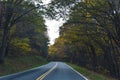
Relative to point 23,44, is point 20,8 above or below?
above

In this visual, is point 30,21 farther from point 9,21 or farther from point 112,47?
point 112,47

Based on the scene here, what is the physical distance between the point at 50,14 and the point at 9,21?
16.4ft

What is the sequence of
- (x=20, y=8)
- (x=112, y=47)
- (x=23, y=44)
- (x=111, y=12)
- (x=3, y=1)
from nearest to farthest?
(x=111, y=12), (x=3, y=1), (x=20, y=8), (x=112, y=47), (x=23, y=44)

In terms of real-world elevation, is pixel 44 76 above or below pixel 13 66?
below

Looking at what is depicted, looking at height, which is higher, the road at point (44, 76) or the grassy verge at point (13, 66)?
the grassy verge at point (13, 66)

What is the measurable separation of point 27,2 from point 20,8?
1.08 metres

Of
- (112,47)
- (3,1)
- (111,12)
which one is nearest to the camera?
(111,12)

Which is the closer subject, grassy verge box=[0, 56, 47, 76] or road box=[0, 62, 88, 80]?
road box=[0, 62, 88, 80]

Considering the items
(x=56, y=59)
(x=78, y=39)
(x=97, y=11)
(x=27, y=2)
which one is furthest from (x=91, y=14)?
(x=56, y=59)

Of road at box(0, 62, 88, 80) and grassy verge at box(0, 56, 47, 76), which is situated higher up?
grassy verge at box(0, 56, 47, 76)

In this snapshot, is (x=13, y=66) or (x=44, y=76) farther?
(x=13, y=66)

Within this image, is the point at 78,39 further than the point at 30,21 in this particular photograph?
Yes

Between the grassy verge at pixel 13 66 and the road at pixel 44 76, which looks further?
the grassy verge at pixel 13 66

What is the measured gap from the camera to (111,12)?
31.5 m
